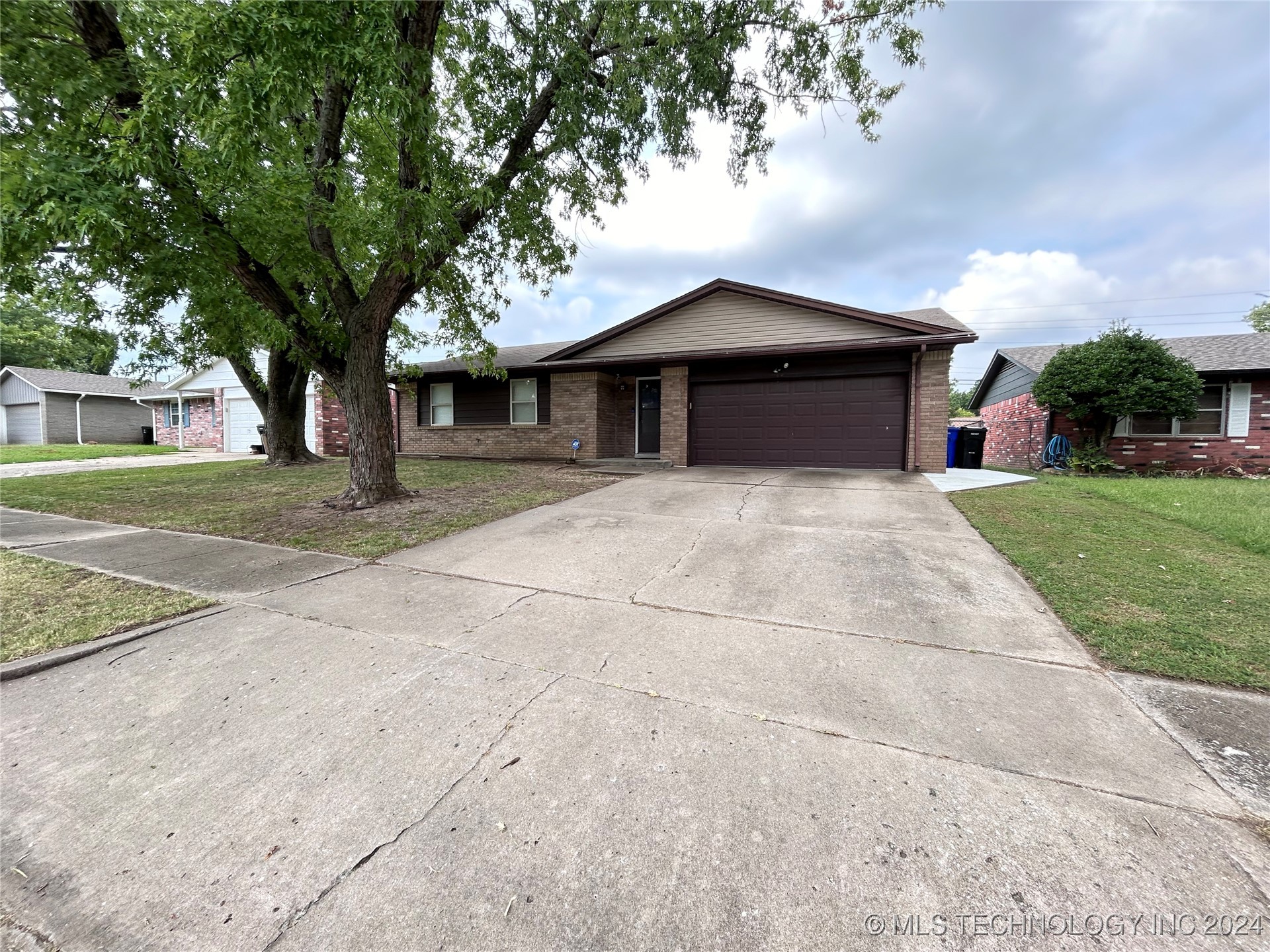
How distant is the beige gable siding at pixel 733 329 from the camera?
1123 cm

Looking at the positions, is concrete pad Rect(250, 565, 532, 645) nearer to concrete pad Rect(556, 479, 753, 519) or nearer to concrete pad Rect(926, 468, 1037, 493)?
concrete pad Rect(556, 479, 753, 519)

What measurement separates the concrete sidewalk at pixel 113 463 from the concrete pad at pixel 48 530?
24.7ft

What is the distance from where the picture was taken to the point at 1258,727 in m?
2.30

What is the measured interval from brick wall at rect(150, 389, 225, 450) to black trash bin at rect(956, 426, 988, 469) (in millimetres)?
27517

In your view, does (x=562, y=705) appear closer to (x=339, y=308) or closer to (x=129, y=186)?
(x=129, y=186)

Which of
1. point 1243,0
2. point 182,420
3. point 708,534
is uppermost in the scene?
point 1243,0

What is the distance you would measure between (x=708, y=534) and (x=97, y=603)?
5.40 meters

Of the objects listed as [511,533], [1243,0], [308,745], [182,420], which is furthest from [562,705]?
[182,420]

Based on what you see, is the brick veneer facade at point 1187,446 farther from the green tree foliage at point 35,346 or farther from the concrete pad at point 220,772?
the green tree foliage at point 35,346

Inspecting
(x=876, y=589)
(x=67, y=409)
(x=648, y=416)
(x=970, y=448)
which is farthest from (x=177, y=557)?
(x=67, y=409)

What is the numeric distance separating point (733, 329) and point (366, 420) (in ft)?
27.5

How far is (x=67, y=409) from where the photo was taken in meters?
24.4

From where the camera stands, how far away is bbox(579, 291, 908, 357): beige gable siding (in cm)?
1123

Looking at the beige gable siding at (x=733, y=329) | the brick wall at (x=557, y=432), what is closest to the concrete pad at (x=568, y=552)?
the beige gable siding at (x=733, y=329)
